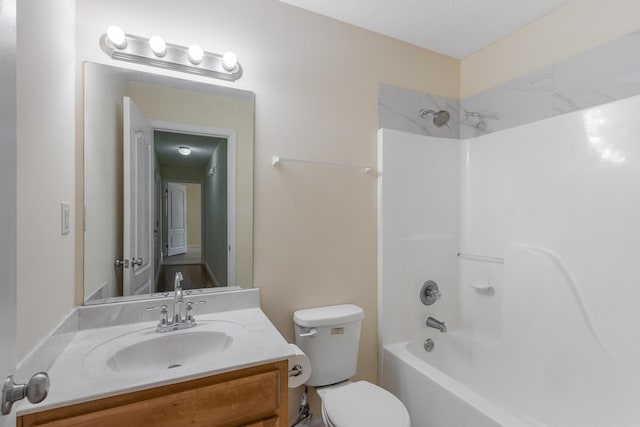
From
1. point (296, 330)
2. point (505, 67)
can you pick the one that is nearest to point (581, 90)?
point (505, 67)

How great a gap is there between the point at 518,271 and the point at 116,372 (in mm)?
2070

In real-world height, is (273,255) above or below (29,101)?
below

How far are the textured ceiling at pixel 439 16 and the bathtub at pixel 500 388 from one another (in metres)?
1.91

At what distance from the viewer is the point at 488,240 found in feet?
6.99

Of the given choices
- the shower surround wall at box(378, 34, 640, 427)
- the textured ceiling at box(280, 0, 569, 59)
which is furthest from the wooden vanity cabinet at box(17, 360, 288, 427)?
the textured ceiling at box(280, 0, 569, 59)

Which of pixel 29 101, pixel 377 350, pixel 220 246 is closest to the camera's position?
pixel 29 101

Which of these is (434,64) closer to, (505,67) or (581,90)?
(505,67)

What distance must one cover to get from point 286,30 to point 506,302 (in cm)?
210

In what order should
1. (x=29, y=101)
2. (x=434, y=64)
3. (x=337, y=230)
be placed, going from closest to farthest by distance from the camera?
(x=29, y=101) < (x=337, y=230) < (x=434, y=64)

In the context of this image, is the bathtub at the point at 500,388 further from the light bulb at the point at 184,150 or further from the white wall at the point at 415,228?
the light bulb at the point at 184,150

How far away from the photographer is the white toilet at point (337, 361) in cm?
145

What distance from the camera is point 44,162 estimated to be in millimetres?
994

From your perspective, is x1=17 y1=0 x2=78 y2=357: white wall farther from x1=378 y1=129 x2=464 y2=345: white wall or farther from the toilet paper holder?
→ x1=378 y1=129 x2=464 y2=345: white wall

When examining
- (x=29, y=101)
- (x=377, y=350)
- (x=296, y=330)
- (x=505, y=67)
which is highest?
(x=505, y=67)
